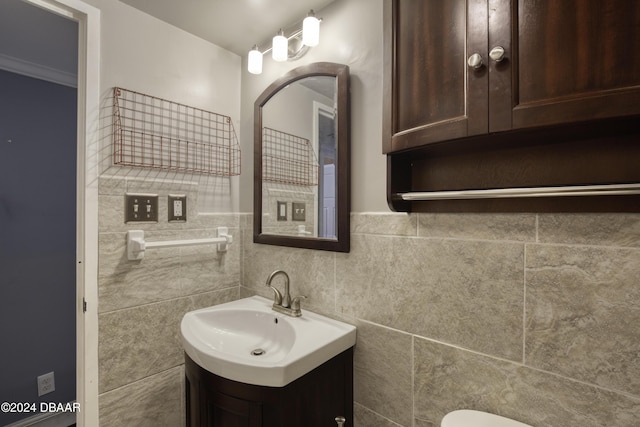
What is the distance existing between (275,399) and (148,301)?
846 mm

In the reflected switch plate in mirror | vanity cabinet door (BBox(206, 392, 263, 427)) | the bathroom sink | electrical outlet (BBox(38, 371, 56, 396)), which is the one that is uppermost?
the reflected switch plate in mirror

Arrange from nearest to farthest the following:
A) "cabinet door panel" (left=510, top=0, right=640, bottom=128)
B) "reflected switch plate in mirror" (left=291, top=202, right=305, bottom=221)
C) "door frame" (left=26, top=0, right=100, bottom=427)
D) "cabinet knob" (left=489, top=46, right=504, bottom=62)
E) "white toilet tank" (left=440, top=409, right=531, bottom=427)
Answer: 1. "cabinet door panel" (left=510, top=0, right=640, bottom=128)
2. "cabinet knob" (left=489, top=46, right=504, bottom=62)
3. "white toilet tank" (left=440, top=409, right=531, bottom=427)
4. "door frame" (left=26, top=0, right=100, bottom=427)
5. "reflected switch plate in mirror" (left=291, top=202, right=305, bottom=221)

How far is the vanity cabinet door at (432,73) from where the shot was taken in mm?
695

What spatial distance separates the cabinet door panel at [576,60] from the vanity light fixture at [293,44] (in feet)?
2.65

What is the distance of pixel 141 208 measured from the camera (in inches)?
52.6

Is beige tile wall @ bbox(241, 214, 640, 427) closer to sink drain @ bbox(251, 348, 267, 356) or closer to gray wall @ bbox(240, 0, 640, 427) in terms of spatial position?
gray wall @ bbox(240, 0, 640, 427)

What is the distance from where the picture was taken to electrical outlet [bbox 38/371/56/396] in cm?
182

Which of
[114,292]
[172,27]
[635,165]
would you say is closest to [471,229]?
[635,165]

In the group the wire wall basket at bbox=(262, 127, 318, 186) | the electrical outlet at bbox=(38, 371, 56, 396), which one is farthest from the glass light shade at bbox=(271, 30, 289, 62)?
the electrical outlet at bbox=(38, 371, 56, 396)

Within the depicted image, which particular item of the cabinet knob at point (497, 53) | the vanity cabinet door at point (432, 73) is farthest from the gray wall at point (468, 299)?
the cabinet knob at point (497, 53)

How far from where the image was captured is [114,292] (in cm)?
126

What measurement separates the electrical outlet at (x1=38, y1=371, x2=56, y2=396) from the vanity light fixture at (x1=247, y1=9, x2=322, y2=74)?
→ 2314mm

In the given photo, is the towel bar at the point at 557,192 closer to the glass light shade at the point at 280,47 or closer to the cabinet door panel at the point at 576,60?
the cabinet door panel at the point at 576,60

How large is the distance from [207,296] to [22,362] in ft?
4.32
